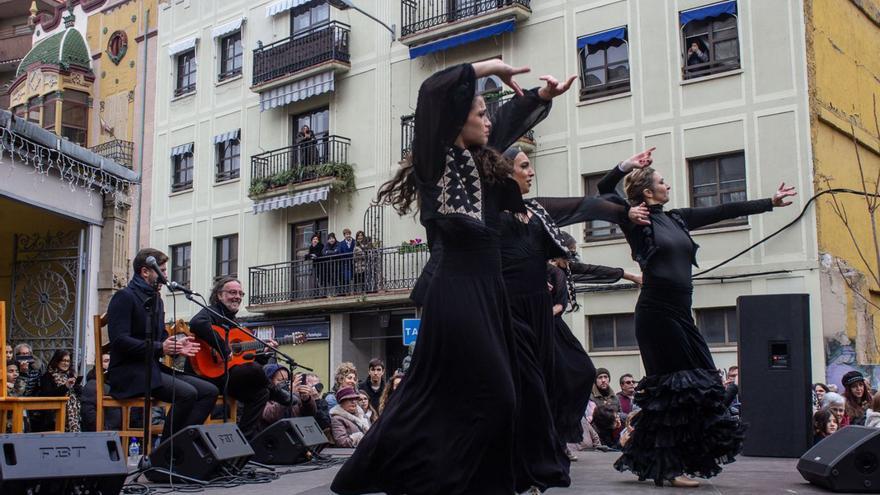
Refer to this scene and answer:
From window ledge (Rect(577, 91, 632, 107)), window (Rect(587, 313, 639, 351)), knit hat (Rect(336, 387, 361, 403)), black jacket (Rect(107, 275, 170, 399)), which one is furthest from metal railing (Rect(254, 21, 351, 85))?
black jacket (Rect(107, 275, 170, 399))

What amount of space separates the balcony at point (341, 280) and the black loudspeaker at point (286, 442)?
14.1 meters

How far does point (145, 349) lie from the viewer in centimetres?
711

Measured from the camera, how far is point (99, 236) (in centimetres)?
1162

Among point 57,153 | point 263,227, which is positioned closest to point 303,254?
point 263,227

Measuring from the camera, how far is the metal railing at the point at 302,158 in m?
25.8

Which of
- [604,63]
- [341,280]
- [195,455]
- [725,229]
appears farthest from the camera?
[341,280]

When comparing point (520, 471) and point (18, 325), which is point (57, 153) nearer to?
point (18, 325)

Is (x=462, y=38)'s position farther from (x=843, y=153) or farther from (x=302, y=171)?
(x=843, y=153)

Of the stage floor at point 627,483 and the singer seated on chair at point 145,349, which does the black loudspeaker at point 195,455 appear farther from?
the singer seated on chair at point 145,349

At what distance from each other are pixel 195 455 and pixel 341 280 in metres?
17.7

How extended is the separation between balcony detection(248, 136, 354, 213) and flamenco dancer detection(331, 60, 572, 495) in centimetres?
2096

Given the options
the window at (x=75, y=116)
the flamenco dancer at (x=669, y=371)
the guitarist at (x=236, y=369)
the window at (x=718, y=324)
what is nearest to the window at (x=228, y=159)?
the window at (x=75, y=116)

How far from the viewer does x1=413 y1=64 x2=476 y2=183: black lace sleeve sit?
428 cm

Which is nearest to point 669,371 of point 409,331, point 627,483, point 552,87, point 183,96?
point 627,483
